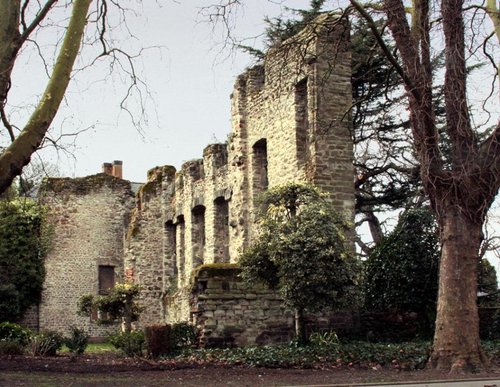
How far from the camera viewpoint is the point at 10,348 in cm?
1612

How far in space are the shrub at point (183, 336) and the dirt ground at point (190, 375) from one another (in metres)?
2.53

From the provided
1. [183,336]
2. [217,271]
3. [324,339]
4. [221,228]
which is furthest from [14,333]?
[324,339]

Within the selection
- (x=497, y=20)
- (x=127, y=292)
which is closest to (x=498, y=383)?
(x=497, y=20)

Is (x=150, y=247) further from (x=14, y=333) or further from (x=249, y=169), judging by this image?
(x=14, y=333)

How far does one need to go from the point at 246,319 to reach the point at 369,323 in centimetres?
269

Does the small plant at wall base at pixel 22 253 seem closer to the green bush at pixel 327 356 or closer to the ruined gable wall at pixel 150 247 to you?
the ruined gable wall at pixel 150 247

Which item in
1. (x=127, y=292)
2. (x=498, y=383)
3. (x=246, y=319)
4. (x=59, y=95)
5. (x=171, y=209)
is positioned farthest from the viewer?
(x=171, y=209)

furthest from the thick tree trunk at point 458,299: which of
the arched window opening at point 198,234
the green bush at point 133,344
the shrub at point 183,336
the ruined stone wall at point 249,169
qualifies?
the arched window opening at point 198,234

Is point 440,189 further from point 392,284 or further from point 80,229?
point 80,229

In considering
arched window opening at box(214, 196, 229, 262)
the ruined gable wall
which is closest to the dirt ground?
arched window opening at box(214, 196, 229, 262)

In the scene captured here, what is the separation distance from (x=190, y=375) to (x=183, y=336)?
491 cm

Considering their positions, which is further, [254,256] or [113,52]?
[254,256]

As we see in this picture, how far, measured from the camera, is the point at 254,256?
48.4 ft

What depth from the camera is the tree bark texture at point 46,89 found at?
9688 mm
